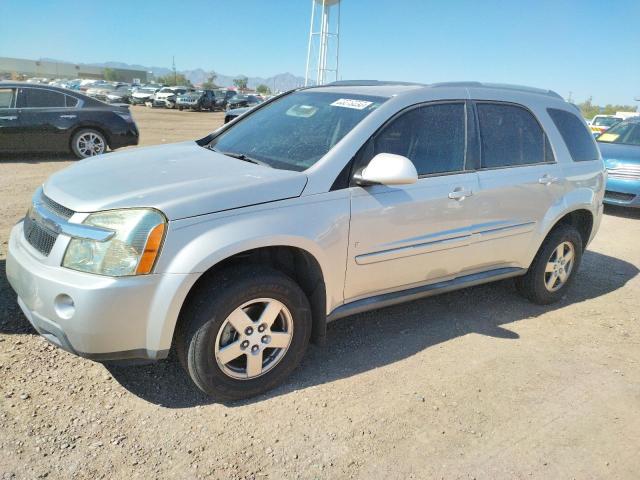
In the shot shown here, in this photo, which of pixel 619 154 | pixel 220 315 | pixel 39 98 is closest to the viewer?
pixel 220 315

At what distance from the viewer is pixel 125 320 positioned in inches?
99.2

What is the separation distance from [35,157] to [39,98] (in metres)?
1.34

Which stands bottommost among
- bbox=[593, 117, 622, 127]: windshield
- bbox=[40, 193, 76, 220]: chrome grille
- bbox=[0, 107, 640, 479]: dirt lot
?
bbox=[0, 107, 640, 479]: dirt lot

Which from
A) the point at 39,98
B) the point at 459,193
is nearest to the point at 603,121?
the point at 39,98

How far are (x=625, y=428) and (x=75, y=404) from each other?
10.0ft

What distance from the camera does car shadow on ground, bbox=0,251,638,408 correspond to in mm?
3090

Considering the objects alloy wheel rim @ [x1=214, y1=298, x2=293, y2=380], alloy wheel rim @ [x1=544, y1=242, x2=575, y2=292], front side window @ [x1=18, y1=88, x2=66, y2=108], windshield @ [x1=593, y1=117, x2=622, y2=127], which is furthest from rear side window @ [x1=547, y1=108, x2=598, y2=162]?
windshield @ [x1=593, y1=117, x2=622, y2=127]

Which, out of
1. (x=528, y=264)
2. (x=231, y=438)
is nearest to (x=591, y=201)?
(x=528, y=264)

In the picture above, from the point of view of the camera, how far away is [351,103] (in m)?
3.56

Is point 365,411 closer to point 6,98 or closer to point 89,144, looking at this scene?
point 89,144

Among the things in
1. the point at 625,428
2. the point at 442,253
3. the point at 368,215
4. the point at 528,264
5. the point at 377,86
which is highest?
the point at 377,86

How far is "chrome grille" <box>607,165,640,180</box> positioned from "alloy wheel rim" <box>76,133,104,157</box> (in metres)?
9.39

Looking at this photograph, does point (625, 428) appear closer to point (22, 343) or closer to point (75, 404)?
point (75, 404)

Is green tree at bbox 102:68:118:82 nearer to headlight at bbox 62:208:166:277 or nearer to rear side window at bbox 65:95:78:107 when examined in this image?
rear side window at bbox 65:95:78:107
